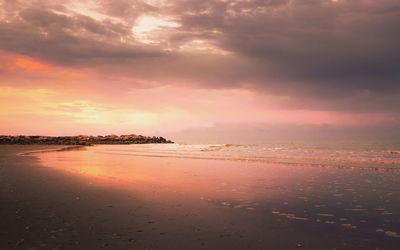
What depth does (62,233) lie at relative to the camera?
274 inches

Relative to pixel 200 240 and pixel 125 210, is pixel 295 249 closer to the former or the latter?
pixel 200 240

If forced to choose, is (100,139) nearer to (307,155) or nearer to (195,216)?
(307,155)

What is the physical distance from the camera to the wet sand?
6645 mm

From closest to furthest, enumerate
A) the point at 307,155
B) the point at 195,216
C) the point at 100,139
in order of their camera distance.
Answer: the point at 195,216 → the point at 307,155 → the point at 100,139

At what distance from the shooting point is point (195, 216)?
8992 mm

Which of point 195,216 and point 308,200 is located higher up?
point 308,200

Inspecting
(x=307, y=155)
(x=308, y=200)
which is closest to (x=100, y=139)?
(x=307, y=155)

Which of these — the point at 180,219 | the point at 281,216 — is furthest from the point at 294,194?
the point at 180,219

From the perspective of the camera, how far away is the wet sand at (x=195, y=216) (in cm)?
664

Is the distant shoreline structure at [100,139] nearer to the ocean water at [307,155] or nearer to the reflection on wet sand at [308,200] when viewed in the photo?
the ocean water at [307,155]

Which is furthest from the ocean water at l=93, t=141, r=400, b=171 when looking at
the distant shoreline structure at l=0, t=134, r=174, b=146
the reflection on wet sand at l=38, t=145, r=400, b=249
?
the distant shoreline structure at l=0, t=134, r=174, b=146

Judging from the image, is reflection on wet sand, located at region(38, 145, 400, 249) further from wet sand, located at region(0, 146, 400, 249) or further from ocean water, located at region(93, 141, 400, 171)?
ocean water, located at region(93, 141, 400, 171)

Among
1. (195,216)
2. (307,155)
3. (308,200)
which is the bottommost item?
(195,216)

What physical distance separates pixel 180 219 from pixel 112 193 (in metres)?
5.24
